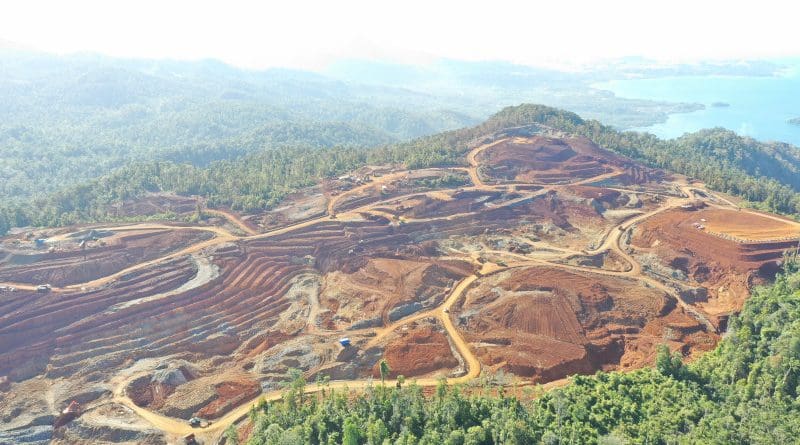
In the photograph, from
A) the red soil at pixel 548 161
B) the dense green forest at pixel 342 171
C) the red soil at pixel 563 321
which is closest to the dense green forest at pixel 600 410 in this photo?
the red soil at pixel 563 321

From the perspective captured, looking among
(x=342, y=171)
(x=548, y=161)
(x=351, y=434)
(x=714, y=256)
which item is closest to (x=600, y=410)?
(x=351, y=434)

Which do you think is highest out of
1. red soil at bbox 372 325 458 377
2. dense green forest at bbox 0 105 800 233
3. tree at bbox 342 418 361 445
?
dense green forest at bbox 0 105 800 233

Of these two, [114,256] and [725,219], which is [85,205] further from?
[725,219]

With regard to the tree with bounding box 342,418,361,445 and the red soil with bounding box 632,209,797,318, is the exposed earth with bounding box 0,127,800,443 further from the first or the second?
the tree with bounding box 342,418,361,445

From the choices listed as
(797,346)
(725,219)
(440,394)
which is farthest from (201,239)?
(725,219)

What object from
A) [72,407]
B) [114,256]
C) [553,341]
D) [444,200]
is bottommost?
[72,407]

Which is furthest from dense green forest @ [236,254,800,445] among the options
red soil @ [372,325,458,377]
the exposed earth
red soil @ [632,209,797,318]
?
red soil @ [632,209,797,318]
